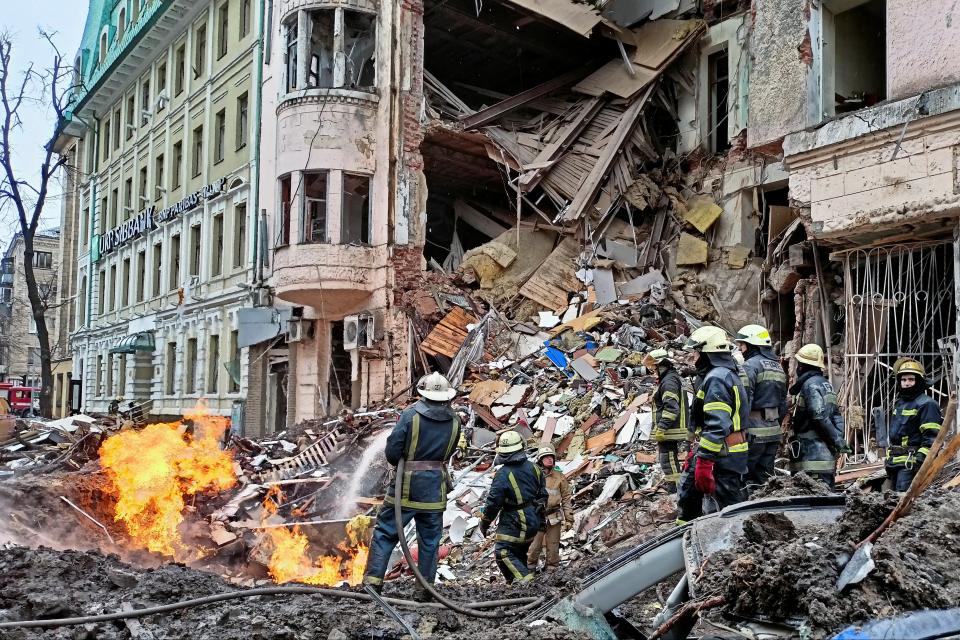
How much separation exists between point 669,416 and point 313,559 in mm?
5066

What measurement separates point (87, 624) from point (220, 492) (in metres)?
8.12

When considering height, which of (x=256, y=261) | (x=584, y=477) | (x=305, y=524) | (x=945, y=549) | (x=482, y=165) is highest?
(x=482, y=165)

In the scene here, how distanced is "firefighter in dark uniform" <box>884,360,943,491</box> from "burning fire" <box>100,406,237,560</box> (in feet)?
27.6

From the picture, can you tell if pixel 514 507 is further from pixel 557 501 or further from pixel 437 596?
pixel 437 596

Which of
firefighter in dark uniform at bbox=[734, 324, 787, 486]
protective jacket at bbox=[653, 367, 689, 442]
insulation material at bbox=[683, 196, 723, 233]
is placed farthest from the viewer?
insulation material at bbox=[683, 196, 723, 233]

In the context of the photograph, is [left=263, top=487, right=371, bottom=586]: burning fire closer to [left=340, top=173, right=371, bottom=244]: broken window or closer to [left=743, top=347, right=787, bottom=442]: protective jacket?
[left=743, top=347, right=787, bottom=442]: protective jacket

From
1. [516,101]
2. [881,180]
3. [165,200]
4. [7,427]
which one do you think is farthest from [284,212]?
[881,180]

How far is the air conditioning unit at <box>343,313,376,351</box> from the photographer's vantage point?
17.1 metres

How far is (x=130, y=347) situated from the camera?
2719cm

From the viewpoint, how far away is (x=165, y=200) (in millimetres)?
27812

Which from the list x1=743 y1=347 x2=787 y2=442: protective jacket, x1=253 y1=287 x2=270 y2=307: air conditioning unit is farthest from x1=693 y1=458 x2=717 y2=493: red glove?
x1=253 y1=287 x2=270 y2=307: air conditioning unit

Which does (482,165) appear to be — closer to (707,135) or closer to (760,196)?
(707,135)

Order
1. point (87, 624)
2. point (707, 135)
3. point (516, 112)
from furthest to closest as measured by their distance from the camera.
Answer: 1. point (516, 112)
2. point (707, 135)
3. point (87, 624)

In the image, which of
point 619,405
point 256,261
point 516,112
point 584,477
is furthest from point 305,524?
point 516,112
